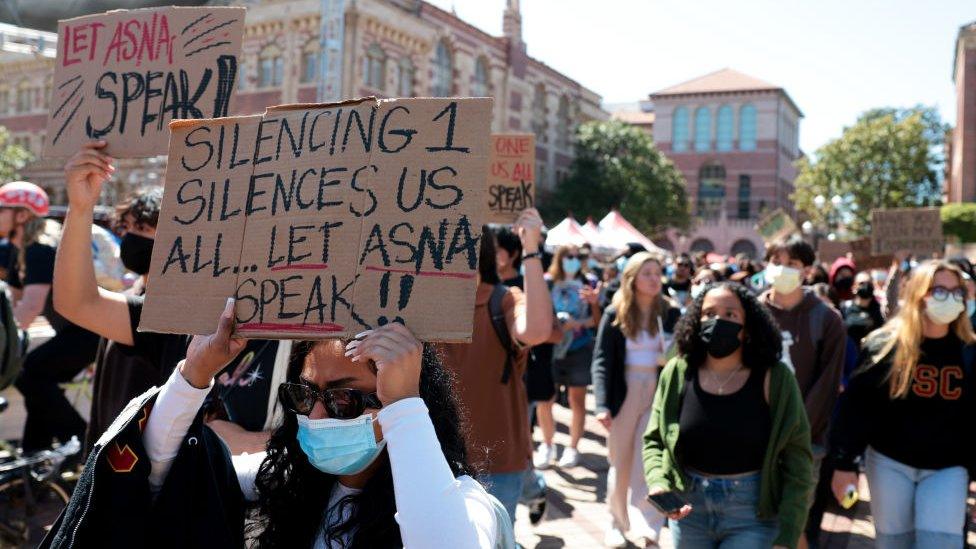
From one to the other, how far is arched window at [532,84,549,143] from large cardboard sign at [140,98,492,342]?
159 ft

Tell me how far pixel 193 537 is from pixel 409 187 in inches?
33.9

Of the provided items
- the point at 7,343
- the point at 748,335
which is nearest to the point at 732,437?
the point at 748,335

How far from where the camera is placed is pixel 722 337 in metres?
3.93

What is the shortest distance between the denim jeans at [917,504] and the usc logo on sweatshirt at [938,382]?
1.17 ft

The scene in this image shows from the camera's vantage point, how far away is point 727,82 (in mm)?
69250

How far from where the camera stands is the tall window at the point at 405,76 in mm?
37969

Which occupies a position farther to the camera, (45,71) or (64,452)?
(45,71)

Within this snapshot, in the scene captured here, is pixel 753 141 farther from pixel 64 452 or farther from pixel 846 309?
pixel 64 452

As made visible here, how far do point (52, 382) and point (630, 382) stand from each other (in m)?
4.00

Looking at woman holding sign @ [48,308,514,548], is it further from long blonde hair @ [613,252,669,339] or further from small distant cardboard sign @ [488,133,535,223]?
long blonde hair @ [613,252,669,339]

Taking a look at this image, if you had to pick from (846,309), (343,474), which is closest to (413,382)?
(343,474)

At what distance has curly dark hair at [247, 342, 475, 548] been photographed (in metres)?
1.90

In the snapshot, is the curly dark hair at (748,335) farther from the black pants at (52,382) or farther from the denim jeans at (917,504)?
the black pants at (52,382)

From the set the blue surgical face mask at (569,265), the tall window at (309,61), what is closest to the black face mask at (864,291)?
the blue surgical face mask at (569,265)
